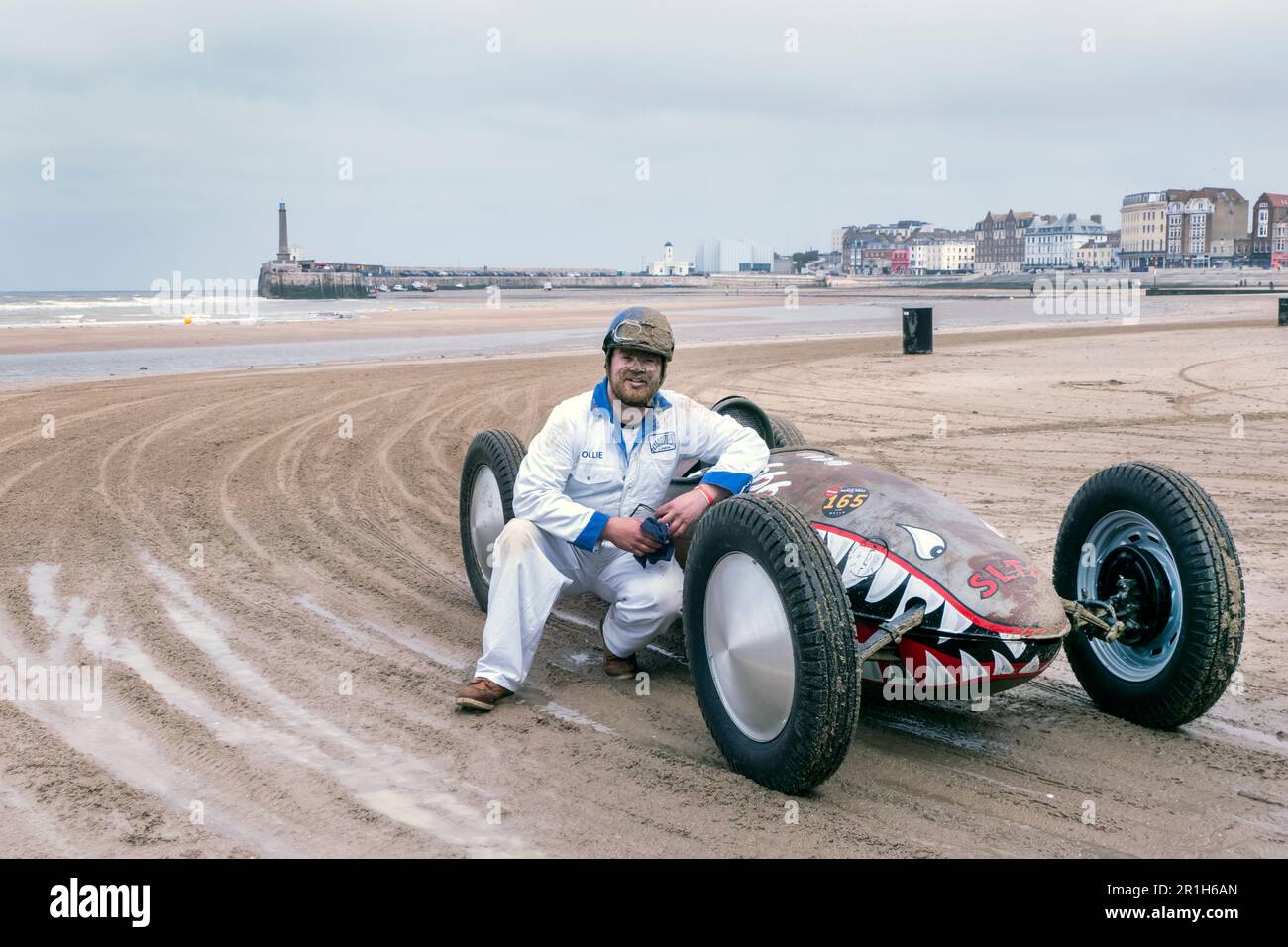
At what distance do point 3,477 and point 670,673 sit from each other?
842 cm

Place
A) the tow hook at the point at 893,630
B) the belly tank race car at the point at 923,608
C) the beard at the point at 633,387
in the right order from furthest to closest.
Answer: the beard at the point at 633,387, the tow hook at the point at 893,630, the belly tank race car at the point at 923,608

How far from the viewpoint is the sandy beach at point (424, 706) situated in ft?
13.3

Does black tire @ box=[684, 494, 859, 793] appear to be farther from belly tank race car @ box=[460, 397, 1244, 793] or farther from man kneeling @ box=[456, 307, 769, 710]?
man kneeling @ box=[456, 307, 769, 710]

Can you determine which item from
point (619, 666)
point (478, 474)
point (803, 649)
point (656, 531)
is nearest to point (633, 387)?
point (656, 531)

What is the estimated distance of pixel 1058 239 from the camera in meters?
182

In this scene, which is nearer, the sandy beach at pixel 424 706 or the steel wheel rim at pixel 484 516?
the sandy beach at pixel 424 706

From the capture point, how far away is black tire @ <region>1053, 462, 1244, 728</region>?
15.1ft

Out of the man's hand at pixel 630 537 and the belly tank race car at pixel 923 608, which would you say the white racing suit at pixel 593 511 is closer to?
the man's hand at pixel 630 537

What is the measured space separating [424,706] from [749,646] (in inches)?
69.3

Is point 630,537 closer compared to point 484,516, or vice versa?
point 630,537

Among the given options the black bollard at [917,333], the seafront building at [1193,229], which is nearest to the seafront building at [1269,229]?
the seafront building at [1193,229]

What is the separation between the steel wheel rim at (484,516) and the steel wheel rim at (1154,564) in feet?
Answer: 10.8

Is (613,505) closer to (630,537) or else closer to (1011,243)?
(630,537)

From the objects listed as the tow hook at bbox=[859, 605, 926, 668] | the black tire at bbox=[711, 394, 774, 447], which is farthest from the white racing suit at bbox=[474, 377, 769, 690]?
the black tire at bbox=[711, 394, 774, 447]
